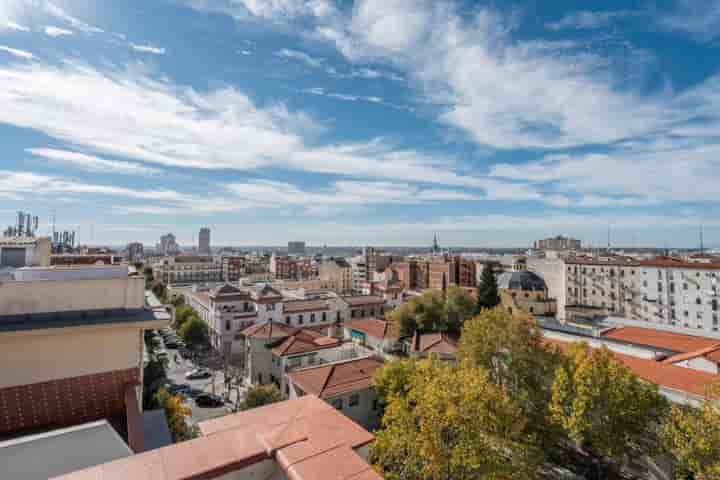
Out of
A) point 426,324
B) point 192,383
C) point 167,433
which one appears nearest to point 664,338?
point 426,324

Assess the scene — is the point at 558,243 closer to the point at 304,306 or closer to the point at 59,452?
the point at 304,306

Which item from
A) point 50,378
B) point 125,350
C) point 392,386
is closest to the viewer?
point 50,378

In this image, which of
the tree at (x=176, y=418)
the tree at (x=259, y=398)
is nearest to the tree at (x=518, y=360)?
the tree at (x=259, y=398)

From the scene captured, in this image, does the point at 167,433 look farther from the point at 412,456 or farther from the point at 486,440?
the point at 486,440

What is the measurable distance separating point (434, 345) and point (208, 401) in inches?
667

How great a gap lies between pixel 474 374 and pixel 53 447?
11327 mm

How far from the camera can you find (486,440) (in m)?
10.1

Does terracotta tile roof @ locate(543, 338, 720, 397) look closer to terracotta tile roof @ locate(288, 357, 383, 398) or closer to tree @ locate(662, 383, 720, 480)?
tree @ locate(662, 383, 720, 480)

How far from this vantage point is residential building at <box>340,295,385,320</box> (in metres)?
41.3

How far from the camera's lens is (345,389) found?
18125mm

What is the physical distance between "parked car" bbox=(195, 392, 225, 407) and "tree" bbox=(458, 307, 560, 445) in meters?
18.1

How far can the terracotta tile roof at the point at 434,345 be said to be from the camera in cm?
2503

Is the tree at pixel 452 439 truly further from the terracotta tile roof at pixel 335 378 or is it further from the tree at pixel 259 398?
the tree at pixel 259 398

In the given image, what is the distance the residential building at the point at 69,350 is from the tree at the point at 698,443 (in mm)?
14763
